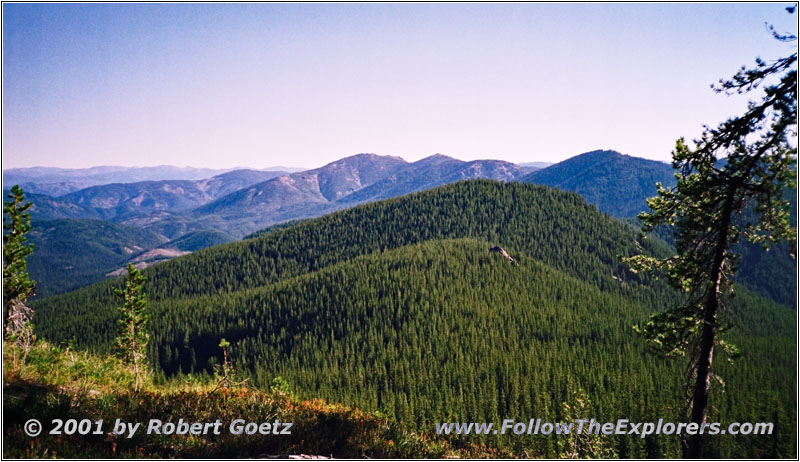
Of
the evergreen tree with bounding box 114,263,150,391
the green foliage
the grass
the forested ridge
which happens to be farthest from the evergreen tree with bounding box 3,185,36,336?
the forested ridge

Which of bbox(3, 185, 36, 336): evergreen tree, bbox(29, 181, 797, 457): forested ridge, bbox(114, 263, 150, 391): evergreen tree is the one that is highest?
bbox(3, 185, 36, 336): evergreen tree

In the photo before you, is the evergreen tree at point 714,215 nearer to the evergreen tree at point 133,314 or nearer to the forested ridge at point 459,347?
the evergreen tree at point 133,314

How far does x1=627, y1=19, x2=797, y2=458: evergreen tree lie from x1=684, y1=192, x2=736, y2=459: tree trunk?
0.09 ft

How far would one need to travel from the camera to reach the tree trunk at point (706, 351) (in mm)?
12828

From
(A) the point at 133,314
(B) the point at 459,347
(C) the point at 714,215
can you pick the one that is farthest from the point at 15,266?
(B) the point at 459,347

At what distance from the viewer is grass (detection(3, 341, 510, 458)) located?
10.2 meters

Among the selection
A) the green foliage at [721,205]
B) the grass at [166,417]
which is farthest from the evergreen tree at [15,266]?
the green foliage at [721,205]

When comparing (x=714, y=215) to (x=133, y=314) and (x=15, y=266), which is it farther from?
(x=133, y=314)

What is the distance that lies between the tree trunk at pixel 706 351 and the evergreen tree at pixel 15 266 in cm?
2430

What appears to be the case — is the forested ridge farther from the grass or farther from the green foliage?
the grass

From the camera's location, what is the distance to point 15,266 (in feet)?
62.9

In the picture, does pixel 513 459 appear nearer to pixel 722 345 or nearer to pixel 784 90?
pixel 722 345

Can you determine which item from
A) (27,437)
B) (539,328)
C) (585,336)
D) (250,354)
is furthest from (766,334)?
(27,437)

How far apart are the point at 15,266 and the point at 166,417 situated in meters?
14.1
